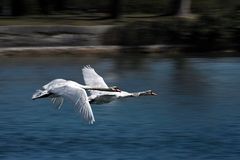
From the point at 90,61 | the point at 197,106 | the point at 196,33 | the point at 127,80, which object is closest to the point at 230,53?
the point at 196,33

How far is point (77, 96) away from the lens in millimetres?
11734

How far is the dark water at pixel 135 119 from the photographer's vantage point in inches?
612

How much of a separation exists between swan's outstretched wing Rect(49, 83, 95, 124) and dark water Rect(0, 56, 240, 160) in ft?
9.95

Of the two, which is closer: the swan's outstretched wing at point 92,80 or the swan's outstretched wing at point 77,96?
the swan's outstretched wing at point 77,96

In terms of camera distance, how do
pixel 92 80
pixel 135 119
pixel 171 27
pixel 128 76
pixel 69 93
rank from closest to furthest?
pixel 69 93 → pixel 92 80 → pixel 135 119 → pixel 128 76 → pixel 171 27

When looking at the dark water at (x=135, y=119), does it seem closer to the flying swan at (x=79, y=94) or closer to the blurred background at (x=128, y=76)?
the blurred background at (x=128, y=76)

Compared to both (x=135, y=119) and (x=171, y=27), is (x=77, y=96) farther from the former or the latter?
(x=171, y=27)

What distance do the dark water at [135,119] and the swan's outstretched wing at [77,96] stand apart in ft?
9.95

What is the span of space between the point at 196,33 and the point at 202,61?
2.98 m

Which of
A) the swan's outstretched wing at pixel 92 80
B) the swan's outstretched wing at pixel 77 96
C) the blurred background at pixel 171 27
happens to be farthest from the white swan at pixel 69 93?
the blurred background at pixel 171 27

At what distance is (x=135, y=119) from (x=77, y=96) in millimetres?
6997

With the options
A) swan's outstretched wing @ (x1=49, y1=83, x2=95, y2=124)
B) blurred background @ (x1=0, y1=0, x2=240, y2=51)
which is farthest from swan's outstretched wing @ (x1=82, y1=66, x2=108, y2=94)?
blurred background @ (x1=0, y1=0, x2=240, y2=51)

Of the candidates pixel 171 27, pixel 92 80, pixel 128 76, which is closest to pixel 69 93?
pixel 92 80

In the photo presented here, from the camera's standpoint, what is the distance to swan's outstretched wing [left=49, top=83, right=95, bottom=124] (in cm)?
1131
